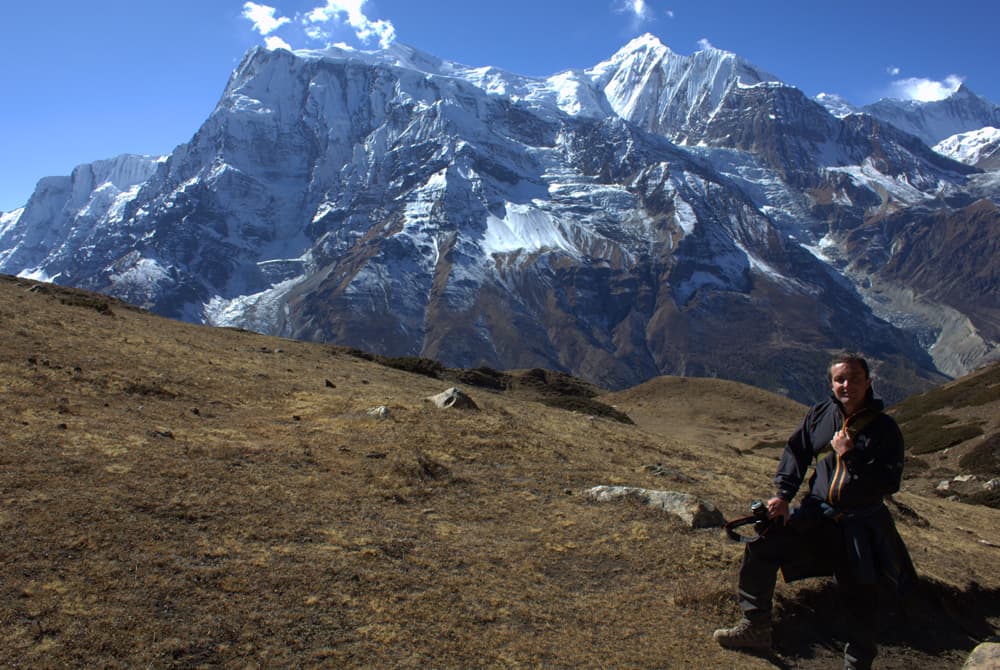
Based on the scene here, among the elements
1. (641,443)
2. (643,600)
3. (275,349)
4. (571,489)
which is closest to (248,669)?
(643,600)

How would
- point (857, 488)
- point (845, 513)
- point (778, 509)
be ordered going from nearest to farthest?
point (857, 488) < point (845, 513) < point (778, 509)

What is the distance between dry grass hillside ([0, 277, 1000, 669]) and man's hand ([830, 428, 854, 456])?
353 cm

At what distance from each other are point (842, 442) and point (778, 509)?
4.02 ft

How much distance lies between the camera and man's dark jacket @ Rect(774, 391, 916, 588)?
29.9 feet

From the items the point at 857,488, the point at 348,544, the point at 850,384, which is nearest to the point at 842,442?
the point at 857,488

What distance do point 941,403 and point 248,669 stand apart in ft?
230

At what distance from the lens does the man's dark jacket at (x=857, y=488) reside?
9102 millimetres

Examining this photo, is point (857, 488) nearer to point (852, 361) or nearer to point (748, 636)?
point (852, 361)

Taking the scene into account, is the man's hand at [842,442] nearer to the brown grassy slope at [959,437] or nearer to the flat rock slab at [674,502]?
the flat rock slab at [674,502]

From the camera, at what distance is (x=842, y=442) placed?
9234mm

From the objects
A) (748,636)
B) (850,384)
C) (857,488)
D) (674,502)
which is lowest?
(748,636)

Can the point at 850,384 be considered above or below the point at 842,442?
above

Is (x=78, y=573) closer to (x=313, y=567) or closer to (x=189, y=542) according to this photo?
(x=189, y=542)

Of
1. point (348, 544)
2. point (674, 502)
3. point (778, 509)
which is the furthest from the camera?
point (674, 502)
